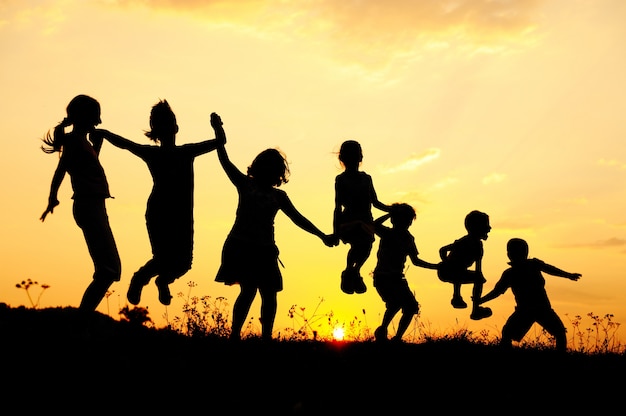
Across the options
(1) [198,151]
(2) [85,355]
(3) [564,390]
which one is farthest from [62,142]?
(3) [564,390]

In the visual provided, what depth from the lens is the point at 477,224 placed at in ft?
36.1

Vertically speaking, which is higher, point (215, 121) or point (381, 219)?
point (215, 121)

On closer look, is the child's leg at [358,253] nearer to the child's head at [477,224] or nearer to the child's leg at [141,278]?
the child's head at [477,224]

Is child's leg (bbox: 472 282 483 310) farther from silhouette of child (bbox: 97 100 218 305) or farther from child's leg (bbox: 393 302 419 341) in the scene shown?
silhouette of child (bbox: 97 100 218 305)

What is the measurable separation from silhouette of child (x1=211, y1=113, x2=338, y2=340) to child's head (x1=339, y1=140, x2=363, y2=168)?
6.92 feet

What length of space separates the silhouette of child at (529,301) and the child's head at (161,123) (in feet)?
18.4

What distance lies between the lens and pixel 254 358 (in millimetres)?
7258

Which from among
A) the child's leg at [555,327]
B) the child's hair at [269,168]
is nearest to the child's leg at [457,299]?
the child's leg at [555,327]

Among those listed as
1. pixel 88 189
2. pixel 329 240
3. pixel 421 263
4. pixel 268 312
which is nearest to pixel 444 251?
pixel 421 263

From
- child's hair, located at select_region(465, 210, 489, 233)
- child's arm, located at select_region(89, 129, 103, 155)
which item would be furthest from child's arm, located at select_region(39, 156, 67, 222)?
child's hair, located at select_region(465, 210, 489, 233)

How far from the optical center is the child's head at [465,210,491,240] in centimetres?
1101

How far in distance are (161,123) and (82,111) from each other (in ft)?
3.44

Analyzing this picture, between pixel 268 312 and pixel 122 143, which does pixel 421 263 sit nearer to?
pixel 268 312

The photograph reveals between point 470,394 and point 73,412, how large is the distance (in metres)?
3.39
